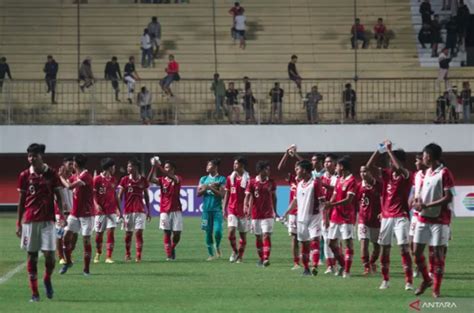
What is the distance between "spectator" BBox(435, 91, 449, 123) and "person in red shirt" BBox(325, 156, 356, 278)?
92.0 ft

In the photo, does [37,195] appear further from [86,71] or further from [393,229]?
[86,71]

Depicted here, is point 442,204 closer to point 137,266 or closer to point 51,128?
point 137,266

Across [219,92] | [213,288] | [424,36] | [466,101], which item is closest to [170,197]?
[213,288]

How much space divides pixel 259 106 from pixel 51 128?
7.90m

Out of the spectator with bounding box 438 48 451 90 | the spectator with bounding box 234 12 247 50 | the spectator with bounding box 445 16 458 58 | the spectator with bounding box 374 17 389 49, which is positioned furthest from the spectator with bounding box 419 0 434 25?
the spectator with bounding box 234 12 247 50

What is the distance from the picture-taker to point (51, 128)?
53.5 m

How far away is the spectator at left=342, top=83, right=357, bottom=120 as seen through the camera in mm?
53625

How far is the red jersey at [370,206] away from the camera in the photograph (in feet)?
84.6

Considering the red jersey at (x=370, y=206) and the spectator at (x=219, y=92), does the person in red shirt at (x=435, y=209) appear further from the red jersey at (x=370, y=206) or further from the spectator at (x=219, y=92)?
the spectator at (x=219, y=92)

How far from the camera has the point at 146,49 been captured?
58812 mm

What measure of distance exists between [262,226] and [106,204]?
3.42 metres

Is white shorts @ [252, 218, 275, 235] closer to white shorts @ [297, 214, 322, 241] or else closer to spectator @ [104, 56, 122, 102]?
white shorts @ [297, 214, 322, 241]


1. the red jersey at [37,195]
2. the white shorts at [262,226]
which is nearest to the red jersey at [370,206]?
the white shorts at [262,226]

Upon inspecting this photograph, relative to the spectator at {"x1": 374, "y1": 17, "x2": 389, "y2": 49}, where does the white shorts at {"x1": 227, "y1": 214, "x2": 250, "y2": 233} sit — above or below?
below
